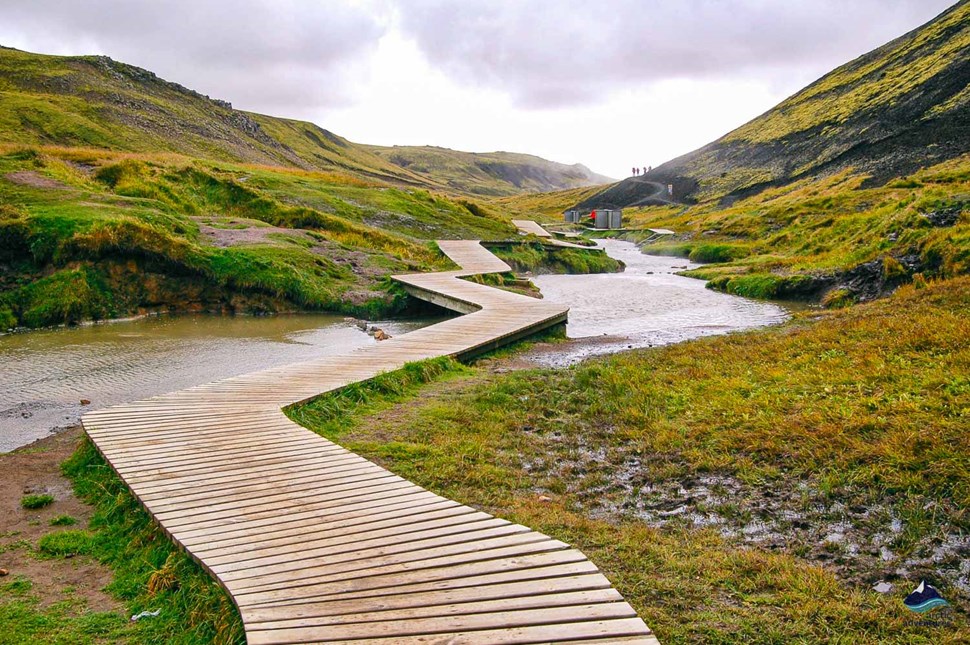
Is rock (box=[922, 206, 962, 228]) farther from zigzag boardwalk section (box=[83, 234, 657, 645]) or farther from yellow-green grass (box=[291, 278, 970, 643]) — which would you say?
zigzag boardwalk section (box=[83, 234, 657, 645])

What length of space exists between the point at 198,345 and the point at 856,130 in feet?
230

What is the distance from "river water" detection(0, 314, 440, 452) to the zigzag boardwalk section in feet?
9.00

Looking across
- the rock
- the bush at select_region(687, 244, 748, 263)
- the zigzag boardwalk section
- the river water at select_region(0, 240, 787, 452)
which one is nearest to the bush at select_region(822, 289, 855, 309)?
the river water at select_region(0, 240, 787, 452)

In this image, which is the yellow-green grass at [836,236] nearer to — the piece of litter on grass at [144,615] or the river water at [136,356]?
the river water at [136,356]

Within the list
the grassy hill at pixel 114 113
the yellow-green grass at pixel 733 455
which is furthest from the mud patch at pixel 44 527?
the grassy hill at pixel 114 113

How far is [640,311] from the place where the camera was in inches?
866

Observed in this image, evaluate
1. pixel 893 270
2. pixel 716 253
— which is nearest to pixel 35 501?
pixel 893 270

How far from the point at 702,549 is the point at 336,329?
1404 cm

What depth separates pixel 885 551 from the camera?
5414mm

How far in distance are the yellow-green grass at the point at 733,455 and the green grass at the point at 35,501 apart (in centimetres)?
285

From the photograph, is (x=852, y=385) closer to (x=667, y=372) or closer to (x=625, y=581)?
(x=667, y=372)

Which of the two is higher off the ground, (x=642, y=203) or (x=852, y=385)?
(x=642, y=203)

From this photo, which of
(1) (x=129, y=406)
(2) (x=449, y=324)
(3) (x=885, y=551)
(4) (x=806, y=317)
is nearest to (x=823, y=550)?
(3) (x=885, y=551)

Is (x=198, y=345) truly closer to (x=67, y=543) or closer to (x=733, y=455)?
(x=67, y=543)
